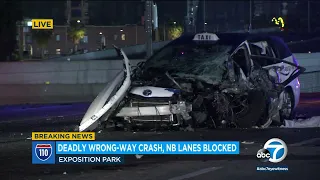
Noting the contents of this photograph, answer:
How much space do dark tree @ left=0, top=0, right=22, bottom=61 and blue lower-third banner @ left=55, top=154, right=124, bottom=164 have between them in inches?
2214

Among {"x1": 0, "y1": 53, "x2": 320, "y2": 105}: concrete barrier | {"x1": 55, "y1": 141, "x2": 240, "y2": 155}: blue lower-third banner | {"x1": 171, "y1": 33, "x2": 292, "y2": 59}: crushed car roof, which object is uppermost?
{"x1": 171, "y1": 33, "x2": 292, "y2": 59}: crushed car roof

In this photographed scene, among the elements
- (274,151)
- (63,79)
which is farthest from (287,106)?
(63,79)

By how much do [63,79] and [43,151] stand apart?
66.8ft

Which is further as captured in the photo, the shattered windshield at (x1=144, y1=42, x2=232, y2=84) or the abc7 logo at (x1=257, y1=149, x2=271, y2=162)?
the shattered windshield at (x1=144, y1=42, x2=232, y2=84)

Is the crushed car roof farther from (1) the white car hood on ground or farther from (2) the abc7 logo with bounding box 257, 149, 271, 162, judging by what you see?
(2) the abc7 logo with bounding box 257, 149, 271, 162

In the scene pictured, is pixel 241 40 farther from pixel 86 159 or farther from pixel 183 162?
pixel 86 159

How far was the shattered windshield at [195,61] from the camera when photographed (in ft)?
43.7

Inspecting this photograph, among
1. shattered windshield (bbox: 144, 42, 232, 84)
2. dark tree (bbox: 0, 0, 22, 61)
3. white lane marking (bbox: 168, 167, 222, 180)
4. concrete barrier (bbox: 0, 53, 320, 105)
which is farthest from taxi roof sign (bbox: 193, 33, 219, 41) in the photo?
dark tree (bbox: 0, 0, 22, 61)

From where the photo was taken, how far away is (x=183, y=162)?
9.53 metres

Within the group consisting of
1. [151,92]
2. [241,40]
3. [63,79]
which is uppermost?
[241,40]

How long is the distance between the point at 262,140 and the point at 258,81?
2.27m

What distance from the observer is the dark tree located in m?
64.5

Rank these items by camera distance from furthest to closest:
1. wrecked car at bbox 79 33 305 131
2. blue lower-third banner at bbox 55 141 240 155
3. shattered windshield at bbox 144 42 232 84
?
shattered windshield at bbox 144 42 232 84 → wrecked car at bbox 79 33 305 131 → blue lower-third banner at bbox 55 141 240 155

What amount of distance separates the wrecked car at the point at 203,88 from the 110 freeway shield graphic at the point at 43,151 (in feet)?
9.98
